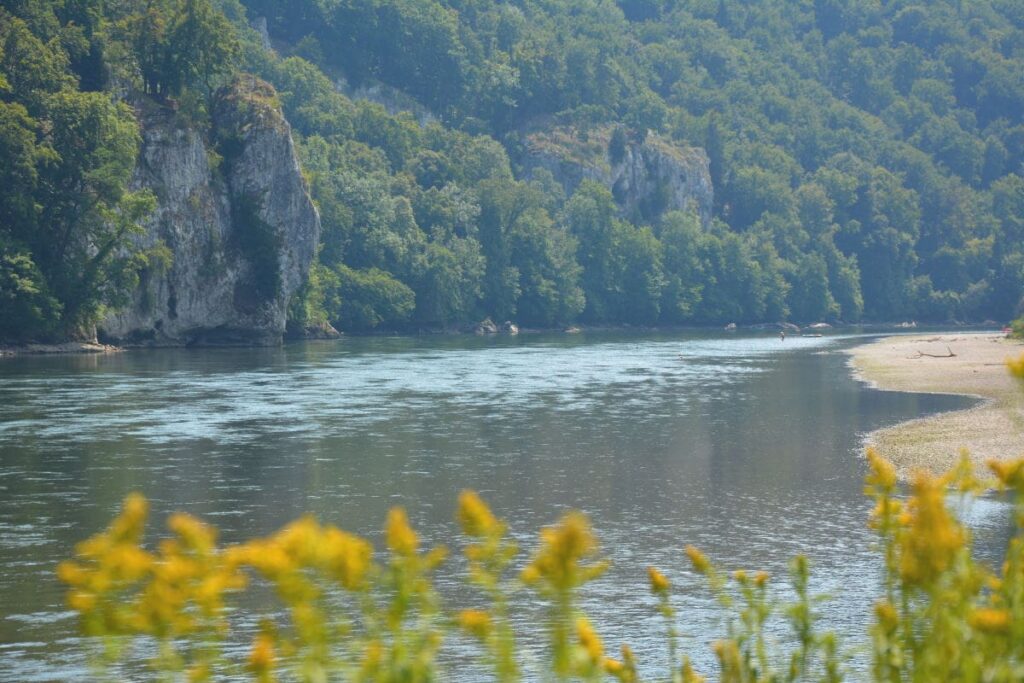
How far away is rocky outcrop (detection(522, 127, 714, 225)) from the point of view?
7259 inches

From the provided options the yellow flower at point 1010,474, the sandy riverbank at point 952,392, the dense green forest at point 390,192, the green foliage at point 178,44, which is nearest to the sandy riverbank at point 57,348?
the dense green forest at point 390,192

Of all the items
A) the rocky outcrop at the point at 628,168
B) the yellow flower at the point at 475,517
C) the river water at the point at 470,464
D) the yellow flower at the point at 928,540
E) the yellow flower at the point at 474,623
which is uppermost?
the rocky outcrop at the point at 628,168

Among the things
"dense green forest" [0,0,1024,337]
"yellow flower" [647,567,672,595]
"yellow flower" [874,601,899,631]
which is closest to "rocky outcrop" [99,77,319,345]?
"dense green forest" [0,0,1024,337]

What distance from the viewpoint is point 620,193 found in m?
188

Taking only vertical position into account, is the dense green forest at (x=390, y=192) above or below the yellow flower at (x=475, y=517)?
above

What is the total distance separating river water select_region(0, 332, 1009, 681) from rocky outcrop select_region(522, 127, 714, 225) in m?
107

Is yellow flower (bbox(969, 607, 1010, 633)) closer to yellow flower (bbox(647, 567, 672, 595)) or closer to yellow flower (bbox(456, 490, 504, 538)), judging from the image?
yellow flower (bbox(647, 567, 672, 595))

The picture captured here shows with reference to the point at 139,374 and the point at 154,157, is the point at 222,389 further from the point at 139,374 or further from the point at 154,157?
the point at 154,157

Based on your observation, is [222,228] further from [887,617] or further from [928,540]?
[928,540]

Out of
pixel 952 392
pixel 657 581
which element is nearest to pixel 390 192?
pixel 952 392

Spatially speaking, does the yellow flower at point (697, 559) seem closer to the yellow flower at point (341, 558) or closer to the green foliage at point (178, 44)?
the yellow flower at point (341, 558)

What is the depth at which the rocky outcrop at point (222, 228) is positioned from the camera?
101m

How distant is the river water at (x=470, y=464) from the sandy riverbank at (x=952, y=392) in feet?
5.65

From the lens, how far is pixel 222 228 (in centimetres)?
10906
